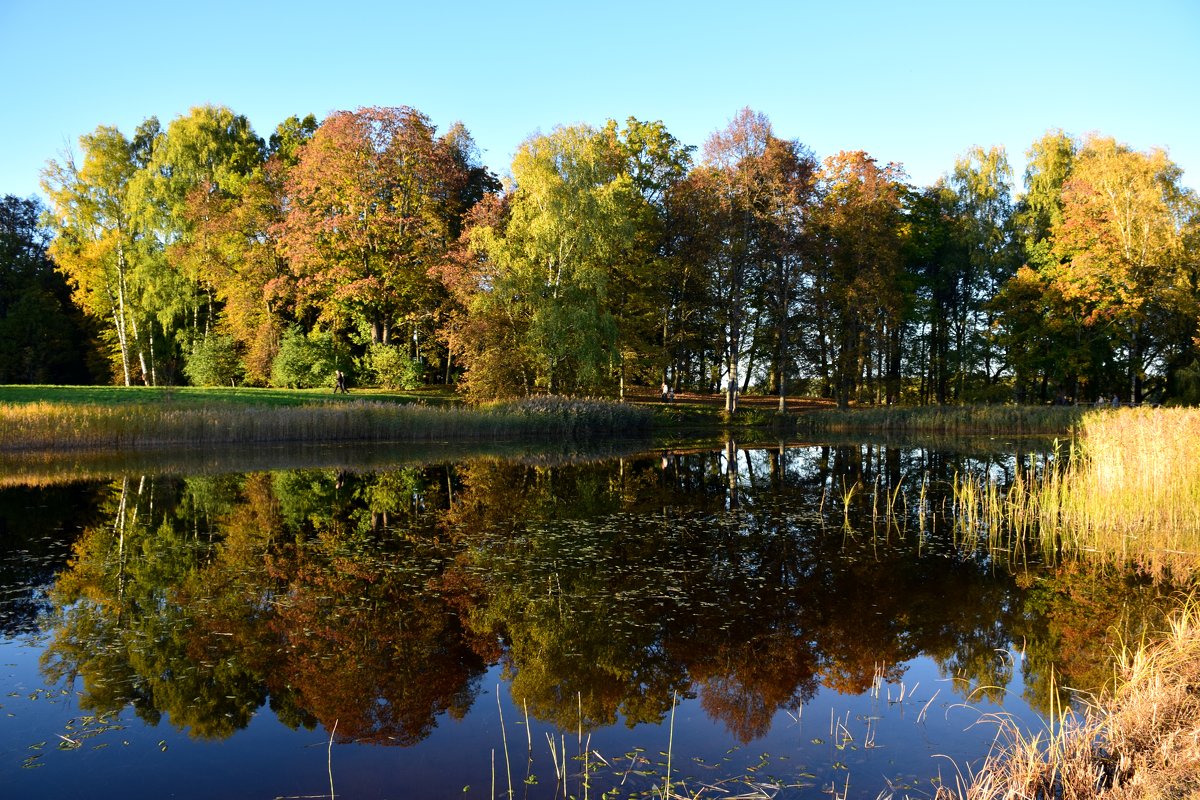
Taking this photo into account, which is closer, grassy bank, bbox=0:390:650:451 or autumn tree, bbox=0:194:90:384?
grassy bank, bbox=0:390:650:451

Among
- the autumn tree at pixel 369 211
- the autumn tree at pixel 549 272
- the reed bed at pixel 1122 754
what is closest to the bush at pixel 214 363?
the autumn tree at pixel 369 211

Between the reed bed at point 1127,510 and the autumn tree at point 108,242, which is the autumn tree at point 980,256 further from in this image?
the autumn tree at point 108,242

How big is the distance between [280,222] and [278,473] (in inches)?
977

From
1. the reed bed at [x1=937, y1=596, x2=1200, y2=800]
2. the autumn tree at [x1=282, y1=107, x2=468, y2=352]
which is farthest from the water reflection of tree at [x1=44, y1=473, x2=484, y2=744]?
the autumn tree at [x1=282, y1=107, x2=468, y2=352]

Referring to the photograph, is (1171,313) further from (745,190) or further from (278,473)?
(278,473)

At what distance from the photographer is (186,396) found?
30547 mm

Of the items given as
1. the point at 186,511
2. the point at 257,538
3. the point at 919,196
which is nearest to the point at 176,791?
the point at 257,538

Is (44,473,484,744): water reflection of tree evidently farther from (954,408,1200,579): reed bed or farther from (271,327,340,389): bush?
(271,327,340,389): bush

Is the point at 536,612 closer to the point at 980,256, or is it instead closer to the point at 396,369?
the point at 396,369

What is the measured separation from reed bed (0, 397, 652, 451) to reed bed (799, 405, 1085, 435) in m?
9.12

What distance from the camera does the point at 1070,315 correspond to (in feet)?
127

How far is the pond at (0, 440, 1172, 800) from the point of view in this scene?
16.5 feet

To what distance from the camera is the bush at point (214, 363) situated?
134 ft

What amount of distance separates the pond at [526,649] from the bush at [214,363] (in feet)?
95.3
